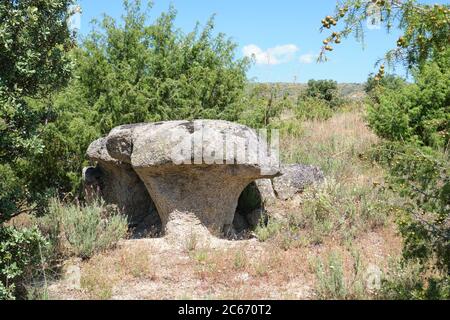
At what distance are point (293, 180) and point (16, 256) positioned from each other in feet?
15.3

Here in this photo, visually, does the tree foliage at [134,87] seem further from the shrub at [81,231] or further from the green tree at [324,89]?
the green tree at [324,89]

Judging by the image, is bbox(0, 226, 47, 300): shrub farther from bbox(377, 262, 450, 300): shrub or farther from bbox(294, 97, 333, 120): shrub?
bbox(294, 97, 333, 120): shrub

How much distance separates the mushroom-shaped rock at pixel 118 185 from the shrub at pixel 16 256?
2372 millimetres

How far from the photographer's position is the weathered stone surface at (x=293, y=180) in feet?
27.1

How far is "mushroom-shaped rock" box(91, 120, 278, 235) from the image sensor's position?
646cm

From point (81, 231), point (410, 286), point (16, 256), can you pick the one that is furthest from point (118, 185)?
point (410, 286)

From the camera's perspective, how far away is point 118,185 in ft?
26.4

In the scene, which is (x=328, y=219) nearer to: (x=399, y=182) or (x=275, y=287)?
(x=275, y=287)

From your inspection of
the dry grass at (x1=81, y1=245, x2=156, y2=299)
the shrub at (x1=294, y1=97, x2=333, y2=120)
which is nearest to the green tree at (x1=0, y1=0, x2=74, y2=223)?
the dry grass at (x1=81, y1=245, x2=156, y2=299)

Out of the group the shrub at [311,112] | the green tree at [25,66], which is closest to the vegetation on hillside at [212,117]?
the green tree at [25,66]

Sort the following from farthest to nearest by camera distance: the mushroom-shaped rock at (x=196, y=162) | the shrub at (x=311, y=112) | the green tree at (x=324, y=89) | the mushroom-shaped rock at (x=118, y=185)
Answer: the green tree at (x=324, y=89) → the shrub at (x=311, y=112) → the mushroom-shaped rock at (x=118, y=185) → the mushroom-shaped rock at (x=196, y=162)

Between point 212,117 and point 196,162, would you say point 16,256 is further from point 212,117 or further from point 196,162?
point 212,117

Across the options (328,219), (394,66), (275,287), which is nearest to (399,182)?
(394,66)

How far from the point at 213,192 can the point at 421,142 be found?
5127 mm
